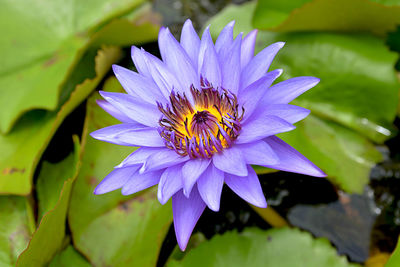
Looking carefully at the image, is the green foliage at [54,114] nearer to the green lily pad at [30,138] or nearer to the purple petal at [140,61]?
the green lily pad at [30,138]

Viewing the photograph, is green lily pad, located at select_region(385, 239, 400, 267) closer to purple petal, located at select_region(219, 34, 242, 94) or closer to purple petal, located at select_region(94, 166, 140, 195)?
purple petal, located at select_region(219, 34, 242, 94)

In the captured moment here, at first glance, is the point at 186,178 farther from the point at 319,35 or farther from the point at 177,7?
the point at 177,7

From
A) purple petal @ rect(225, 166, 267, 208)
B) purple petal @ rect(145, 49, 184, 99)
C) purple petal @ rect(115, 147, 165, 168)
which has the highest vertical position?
purple petal @ rect(145, 49, 184, 99)

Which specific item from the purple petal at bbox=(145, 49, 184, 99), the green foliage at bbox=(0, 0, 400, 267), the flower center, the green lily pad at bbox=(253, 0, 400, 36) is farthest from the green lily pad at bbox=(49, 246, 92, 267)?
the green lily pad at bbox=(253, 0, 400, 36)

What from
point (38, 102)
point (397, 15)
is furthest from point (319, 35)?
point (38, 102)

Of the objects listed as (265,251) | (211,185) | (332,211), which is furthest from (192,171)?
(332,211)

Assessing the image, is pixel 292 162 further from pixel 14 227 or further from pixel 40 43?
pixel 40 43
